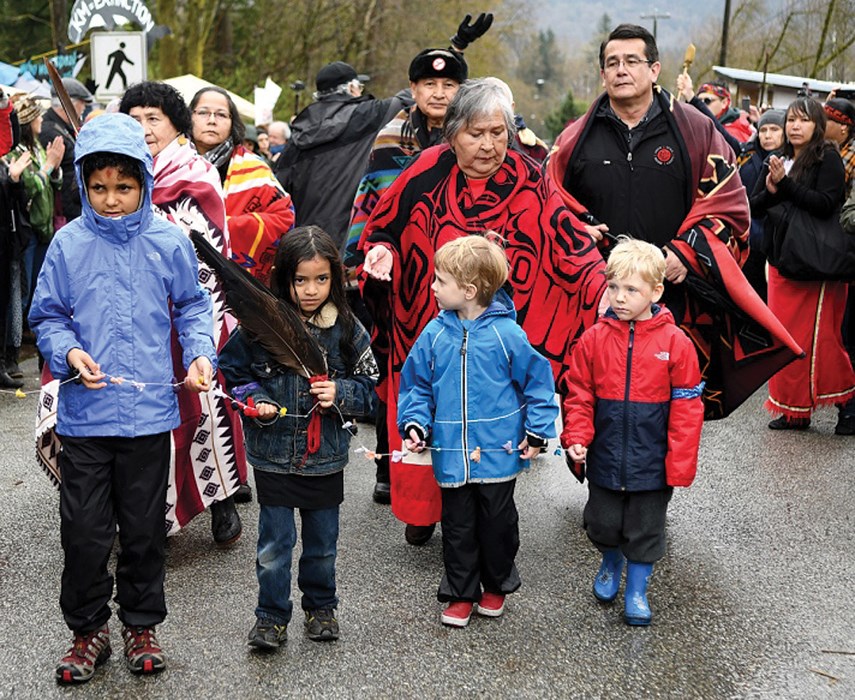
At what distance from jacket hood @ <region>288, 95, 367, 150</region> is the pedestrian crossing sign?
519 centimetres

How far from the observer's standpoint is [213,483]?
504 cm

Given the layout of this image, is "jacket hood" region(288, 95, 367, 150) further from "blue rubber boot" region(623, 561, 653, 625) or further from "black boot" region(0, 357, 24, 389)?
"blue rubber boot" region(623, 561, 653, 625)

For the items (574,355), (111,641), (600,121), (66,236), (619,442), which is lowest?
(111,641)

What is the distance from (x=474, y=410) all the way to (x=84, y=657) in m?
1.54

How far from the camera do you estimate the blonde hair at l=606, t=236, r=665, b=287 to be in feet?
14.3

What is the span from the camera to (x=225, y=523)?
5.18m

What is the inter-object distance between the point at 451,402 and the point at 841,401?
4.27 meters

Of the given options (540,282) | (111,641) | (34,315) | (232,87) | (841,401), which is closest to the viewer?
(34,315)

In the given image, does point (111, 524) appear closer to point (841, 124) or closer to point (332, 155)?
point (332, 155)

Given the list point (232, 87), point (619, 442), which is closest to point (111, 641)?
point (619, 442)

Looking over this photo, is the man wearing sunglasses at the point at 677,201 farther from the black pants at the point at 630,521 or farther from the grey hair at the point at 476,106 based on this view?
the black pants at the point at 630,521

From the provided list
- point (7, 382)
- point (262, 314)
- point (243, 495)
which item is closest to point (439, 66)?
point (262, 314)

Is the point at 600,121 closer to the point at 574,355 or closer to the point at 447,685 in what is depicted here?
the point at 574,355

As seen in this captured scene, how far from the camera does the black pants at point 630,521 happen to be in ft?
14.4
